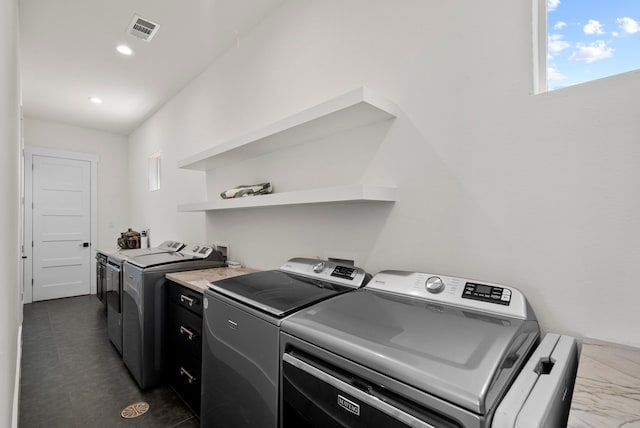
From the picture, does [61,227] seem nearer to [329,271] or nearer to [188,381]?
[188,381]

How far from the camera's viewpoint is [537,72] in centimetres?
110

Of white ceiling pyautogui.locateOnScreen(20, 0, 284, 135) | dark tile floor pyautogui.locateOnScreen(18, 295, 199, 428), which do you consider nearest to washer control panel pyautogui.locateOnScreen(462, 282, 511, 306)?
dark tile floor pyautogui.locateOnScreen(18, 295, 199, 428)

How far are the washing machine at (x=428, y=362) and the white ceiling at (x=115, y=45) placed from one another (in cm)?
233

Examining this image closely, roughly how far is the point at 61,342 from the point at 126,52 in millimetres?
3025

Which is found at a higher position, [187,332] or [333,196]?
[333,196]

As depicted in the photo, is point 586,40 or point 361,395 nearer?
point 361,395

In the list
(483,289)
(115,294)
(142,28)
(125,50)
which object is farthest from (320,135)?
(115,294)

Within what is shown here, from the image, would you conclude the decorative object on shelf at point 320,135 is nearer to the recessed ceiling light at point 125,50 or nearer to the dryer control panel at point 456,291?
the dryer control panel at point 456,291

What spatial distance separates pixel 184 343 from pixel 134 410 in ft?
1.80

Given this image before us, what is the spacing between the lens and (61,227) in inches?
187

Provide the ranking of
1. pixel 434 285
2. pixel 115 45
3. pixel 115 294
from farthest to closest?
pixel 115 294, pixel 115 45, pixel 434 285

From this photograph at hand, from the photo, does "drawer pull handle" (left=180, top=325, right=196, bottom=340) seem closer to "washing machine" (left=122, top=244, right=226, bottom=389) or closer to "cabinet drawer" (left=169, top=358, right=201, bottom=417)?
"cabinet drawer" (left=169, top=358, right=201, bottom=417)

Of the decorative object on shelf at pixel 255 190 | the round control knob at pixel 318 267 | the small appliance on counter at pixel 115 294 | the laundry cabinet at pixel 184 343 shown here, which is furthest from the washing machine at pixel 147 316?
the round control knob at pixel 318 267

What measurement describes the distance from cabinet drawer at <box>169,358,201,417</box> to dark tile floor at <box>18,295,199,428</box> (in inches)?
2.9
